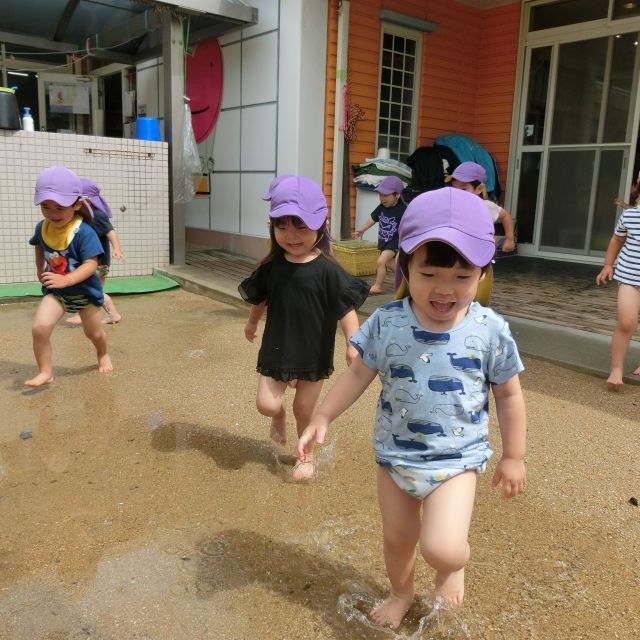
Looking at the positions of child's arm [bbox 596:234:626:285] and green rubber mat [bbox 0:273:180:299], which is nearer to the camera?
child's arm [bbox 596:234:626:285]

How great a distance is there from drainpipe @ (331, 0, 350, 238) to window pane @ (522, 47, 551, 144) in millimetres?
3477

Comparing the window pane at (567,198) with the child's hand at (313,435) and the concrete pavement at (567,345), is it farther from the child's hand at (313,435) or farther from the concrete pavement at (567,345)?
the child's hand at (313,435)

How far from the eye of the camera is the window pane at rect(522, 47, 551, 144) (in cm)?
1048

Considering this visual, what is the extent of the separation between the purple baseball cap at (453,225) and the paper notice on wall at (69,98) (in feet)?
41.4

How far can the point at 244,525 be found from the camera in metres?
2.67

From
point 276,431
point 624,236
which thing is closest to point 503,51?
point 624,236

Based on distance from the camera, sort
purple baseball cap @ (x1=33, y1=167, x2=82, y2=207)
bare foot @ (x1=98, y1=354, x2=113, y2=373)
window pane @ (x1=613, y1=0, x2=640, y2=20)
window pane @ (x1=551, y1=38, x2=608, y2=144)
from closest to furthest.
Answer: purple baseball cap @ (x1=33, y1=167, x2=82, y2=207)
bare foot @ (x1=98, y1=354, x2=113, y2=373)
window pane @ (x1=613, y1=0, x2=640, y2=20)
window pane @ (x1=551, y1=38, x2=608, y2=144)

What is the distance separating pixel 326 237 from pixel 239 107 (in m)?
7.46

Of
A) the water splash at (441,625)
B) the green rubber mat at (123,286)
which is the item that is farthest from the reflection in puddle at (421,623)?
the green rubber mat at (123,286)

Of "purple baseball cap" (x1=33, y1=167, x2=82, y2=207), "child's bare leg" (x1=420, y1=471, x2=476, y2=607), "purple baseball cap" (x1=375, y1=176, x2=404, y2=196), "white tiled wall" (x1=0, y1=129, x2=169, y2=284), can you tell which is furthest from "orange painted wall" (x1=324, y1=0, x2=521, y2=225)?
"child's bare leg" (x1=420, y1=471, x2=476, y2=607)

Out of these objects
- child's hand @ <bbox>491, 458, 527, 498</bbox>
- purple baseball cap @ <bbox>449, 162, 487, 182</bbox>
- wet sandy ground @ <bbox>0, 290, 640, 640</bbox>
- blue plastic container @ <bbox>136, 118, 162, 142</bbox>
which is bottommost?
wet sandy ground @ <bbox>0, 290, 640, 640</bbox>

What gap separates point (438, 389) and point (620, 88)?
9.56 meters

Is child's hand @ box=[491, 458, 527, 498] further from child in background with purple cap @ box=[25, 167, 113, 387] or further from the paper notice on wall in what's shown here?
the paper notice on wall

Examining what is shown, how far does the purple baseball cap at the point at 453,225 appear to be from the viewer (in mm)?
1758
